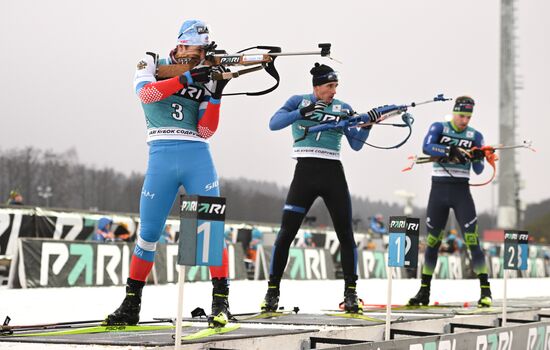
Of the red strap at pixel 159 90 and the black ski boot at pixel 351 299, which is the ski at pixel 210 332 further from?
the black ski boot at pixel 351 299

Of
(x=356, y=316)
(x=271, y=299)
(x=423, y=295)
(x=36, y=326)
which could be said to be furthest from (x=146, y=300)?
(x=36, y=326)

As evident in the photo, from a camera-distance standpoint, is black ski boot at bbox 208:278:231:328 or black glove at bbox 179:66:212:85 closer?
black glove at bbox 179:66:212:85

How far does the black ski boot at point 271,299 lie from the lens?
7.63 meters

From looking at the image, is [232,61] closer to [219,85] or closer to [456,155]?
[219,85]

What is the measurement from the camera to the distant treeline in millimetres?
27922

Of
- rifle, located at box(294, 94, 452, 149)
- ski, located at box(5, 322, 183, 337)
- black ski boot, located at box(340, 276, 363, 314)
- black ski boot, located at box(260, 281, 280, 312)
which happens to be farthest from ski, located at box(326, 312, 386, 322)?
ski, located at box(5, 322, 183, 337)

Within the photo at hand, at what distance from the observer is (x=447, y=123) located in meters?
9.98

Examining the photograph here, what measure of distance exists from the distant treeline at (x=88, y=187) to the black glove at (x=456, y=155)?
17.0 metres

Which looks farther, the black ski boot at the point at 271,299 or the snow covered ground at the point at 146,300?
the snow covered ground at the point at 146,300

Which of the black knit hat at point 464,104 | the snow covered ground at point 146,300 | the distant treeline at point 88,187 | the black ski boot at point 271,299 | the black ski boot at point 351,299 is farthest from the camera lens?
the distant treeline at point 88,187

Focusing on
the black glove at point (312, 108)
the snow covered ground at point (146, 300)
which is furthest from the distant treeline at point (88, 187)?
the black glove at point (312, 108)

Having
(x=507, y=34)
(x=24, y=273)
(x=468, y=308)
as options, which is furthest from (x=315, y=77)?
(x=507, y=34)

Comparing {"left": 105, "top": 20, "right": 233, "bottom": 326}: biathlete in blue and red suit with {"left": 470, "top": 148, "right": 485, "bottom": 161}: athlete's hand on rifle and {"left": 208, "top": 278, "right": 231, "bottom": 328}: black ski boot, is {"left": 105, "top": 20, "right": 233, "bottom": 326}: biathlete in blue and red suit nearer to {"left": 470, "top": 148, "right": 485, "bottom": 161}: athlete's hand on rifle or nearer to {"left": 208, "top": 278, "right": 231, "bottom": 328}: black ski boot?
{"left": 208, "top": 278, "right": 231, "bottom": 328}: black ski boot

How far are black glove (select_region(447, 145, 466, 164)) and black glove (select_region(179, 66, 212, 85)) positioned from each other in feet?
14.6
